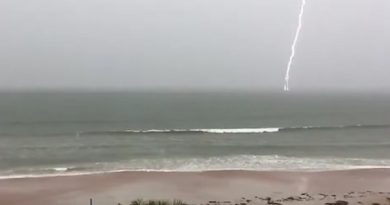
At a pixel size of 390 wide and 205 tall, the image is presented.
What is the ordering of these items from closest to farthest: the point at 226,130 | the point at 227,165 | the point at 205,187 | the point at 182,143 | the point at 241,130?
1. the point at 205,187
2. the point at 227,165
3. the point at 182,143
4. the point at 226,130
5. the point at 241,130

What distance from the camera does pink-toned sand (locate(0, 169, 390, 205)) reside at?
66.5 ft

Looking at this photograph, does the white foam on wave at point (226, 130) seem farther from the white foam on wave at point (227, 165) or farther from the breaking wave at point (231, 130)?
the white foam on wave at point (227, 165)

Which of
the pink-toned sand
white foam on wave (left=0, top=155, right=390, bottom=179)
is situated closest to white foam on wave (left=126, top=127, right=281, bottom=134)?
white foam on wave (left=0, top=155, right=390, bottom=179)

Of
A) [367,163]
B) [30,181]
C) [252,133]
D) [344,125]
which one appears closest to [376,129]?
[344,125]

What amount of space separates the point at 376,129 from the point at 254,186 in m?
32.1

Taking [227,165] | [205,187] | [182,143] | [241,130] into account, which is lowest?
[205,187]

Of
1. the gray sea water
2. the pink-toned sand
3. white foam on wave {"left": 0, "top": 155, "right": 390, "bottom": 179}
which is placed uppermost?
the gray sea water

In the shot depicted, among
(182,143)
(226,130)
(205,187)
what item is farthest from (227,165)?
(226,130)

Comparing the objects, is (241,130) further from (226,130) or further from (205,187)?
(205,187)

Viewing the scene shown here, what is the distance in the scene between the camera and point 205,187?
2245 cm

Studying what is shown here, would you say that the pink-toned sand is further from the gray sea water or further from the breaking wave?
the breaking wave

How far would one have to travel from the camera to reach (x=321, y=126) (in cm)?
5450

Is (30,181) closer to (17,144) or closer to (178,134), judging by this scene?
(17,144)

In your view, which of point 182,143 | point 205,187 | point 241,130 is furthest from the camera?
point 241,130
